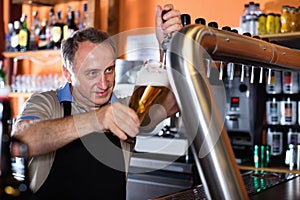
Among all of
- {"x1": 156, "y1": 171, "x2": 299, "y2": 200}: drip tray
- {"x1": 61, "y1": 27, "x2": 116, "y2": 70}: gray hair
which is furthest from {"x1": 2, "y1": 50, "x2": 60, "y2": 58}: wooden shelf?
{"x1": 156, "y1": 171, "x2": 299, "y2": 200}: drip tray

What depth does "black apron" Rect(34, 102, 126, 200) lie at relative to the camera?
1.51 metres

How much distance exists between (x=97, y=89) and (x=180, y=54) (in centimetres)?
93

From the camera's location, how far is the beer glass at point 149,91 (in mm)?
676

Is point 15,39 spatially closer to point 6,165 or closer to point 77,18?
point 77,18

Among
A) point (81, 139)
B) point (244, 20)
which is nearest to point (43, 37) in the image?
point (244, 20)

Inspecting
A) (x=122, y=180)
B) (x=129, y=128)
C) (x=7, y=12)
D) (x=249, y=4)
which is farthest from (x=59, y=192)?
(x=7, y=12)

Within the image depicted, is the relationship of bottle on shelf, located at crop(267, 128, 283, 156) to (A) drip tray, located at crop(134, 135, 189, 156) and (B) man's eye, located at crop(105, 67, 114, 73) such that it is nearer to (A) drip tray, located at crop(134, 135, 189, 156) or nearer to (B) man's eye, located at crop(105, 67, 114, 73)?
(A) drip tray, located at crop(134, 135, 189, 156)

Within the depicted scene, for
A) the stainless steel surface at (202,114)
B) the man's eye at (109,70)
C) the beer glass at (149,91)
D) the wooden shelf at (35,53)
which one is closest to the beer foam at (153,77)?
the beer glass at (149,91)

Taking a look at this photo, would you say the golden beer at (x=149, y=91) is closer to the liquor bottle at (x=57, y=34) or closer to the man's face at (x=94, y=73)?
the man's face at (x=94, y=73)

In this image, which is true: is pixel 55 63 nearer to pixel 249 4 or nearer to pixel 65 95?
pixel 249 4

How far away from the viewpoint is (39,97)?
153 centimetres

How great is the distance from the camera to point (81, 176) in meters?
1.55

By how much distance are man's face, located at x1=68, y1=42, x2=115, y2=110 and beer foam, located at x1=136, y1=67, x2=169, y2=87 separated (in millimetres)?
582

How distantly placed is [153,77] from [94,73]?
74 cm
